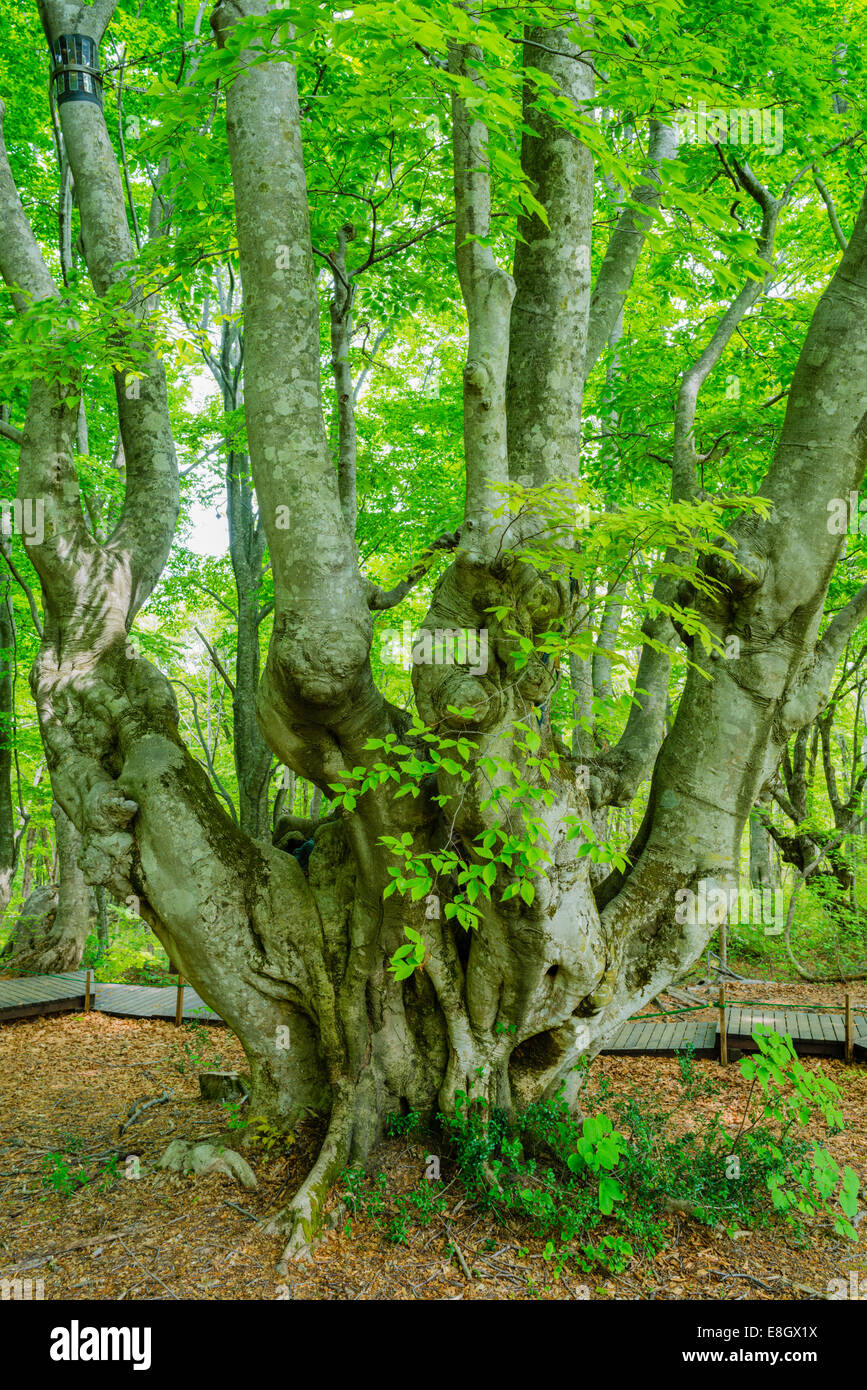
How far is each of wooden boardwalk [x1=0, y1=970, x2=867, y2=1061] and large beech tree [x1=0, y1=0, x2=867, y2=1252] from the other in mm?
3105

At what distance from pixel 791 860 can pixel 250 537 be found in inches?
360

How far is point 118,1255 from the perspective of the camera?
3531mm

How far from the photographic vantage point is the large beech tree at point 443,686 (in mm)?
3518

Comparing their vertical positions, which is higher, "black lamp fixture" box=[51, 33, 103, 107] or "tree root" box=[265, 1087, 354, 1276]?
"black lamp fixture" box=[51, 33, 103, 107]

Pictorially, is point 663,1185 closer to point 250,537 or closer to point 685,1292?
point 685,1292

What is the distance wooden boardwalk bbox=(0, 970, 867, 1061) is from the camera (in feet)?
22.9

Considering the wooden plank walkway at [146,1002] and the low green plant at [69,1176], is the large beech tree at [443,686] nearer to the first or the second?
the low green plant at [69,1176]

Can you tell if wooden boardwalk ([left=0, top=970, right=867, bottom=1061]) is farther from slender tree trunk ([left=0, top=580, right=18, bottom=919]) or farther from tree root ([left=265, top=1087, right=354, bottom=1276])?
tree root ([left=265, top=1087, right=354, bottom=1276])

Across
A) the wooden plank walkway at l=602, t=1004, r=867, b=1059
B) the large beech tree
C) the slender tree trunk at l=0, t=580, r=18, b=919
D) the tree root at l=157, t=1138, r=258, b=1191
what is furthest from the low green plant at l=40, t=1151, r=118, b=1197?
the slender tree trunk at l=0, t=580, r=18, b=919

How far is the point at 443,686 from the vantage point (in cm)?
353

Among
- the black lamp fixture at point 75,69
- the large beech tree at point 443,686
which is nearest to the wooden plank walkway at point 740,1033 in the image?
the large beech tree at point 443,686

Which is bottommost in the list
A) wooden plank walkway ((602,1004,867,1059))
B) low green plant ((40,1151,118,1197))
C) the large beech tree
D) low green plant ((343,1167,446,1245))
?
wooden plank walkway ((602,1004,867,1059))

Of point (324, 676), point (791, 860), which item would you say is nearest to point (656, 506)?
point (324, 676)

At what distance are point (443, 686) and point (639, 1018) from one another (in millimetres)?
5118
